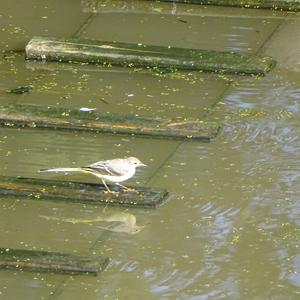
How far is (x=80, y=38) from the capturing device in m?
10.5

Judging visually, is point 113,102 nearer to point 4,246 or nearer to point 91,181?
point 91,181

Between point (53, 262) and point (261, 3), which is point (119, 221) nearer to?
point (53, 262)

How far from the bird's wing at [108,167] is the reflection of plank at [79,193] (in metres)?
0.14

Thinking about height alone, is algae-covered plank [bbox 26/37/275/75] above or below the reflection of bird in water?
above

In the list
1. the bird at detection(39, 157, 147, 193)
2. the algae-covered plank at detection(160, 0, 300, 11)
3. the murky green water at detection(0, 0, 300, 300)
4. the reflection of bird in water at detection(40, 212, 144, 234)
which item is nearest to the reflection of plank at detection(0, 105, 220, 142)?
the murky green water at detection(0, 0, 300, 300)

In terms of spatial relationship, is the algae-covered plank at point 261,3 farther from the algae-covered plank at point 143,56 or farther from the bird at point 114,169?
the bird at point 114,169

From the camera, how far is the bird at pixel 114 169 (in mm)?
7711

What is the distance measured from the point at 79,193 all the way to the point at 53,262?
1.02 m

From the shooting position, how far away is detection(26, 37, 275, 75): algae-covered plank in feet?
32.2

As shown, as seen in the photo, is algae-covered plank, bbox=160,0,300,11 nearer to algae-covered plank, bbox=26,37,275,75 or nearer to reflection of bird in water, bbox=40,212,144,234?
algae-covered plank, bbox=26,37,275,75

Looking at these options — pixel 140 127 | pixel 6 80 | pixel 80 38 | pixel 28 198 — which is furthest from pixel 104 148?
pixel 80 38

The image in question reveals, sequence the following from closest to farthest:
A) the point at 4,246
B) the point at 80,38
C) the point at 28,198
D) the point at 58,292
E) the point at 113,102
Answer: the point at 58,292 < the point at 4,246 < the point at 28,198 < the point at 113,102 < the point at 80,38

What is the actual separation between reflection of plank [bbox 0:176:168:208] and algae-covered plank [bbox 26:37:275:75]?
2.27 meters

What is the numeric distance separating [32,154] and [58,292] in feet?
6.65
